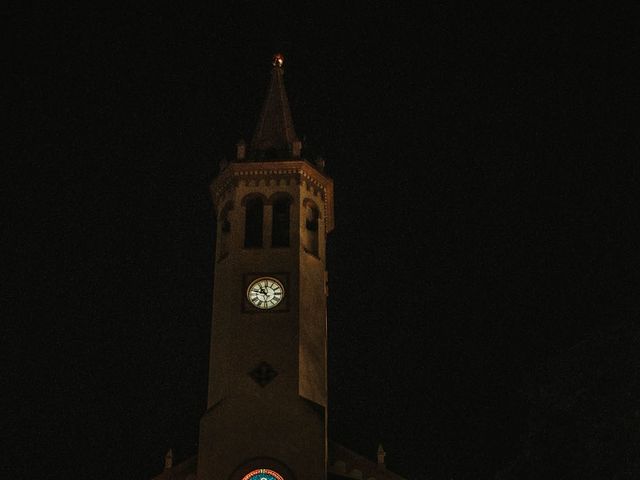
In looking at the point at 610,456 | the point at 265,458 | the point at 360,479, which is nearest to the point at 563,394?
the point at 610,456

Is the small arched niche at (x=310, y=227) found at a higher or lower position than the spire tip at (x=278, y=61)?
lower

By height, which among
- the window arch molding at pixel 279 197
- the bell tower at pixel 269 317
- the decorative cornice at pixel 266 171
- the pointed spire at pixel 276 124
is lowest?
the bell tower at pixel 269 317

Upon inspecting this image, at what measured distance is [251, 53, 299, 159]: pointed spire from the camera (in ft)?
135

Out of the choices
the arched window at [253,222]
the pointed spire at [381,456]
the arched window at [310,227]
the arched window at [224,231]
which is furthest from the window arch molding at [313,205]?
the pointed spire at [381,456]

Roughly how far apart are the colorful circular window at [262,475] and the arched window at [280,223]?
817 cm

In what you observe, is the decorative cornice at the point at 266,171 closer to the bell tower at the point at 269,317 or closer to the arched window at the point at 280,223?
the bell tower at the point at 269,317

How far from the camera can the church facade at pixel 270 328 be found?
34281 millimetres

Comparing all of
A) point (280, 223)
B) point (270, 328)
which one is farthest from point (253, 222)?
point (270, 328)

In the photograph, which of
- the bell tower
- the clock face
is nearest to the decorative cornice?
the bell tower

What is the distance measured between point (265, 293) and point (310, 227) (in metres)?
3.53

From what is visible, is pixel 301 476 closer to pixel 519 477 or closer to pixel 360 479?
pixel 360 479

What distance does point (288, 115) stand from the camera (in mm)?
43656

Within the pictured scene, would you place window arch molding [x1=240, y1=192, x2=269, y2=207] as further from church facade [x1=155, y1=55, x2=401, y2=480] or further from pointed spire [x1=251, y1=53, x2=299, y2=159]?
pointed spire [x1=251, y1=53, x2=299, y2=159]

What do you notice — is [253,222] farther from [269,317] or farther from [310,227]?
[269,317]
